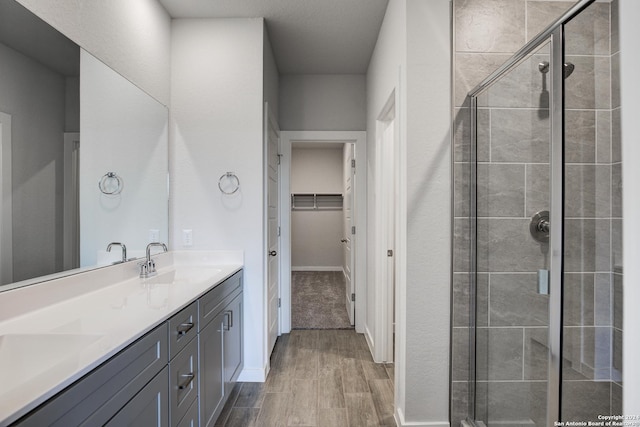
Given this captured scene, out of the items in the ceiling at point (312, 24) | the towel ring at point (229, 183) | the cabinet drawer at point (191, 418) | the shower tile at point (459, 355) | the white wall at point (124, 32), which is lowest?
the cabinet drawer at point (191, 418)

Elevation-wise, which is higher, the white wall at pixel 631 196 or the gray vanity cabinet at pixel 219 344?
the white wall at pixel 631 196

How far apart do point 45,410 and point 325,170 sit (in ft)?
22.0

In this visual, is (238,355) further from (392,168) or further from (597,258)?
(597,258)

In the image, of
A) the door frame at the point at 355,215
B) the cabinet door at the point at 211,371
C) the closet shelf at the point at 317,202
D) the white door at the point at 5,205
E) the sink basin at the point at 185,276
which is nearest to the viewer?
the white door at the point at 5,205

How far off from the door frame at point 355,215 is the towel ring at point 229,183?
3.34ft

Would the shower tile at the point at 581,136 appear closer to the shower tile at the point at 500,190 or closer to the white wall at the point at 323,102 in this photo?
the shower tile at the point at 500,190

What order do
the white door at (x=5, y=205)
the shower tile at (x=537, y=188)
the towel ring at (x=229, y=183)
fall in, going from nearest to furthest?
the white door at (x=5, y=205) → the shower tile at (x=537, y=188) → the towel ring at (x=229, y=183)

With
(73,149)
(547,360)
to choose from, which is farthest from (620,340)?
(73,149)

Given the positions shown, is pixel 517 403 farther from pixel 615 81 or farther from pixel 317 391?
pixel 615 81

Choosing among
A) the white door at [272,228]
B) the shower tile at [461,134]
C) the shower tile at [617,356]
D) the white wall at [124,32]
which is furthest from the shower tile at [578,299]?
the white wall at [124,32]

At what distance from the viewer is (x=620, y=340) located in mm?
1347

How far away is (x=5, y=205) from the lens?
4.06 ft

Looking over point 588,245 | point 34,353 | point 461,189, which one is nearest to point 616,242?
point 588,245

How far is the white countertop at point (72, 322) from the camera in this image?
30.9 inches
